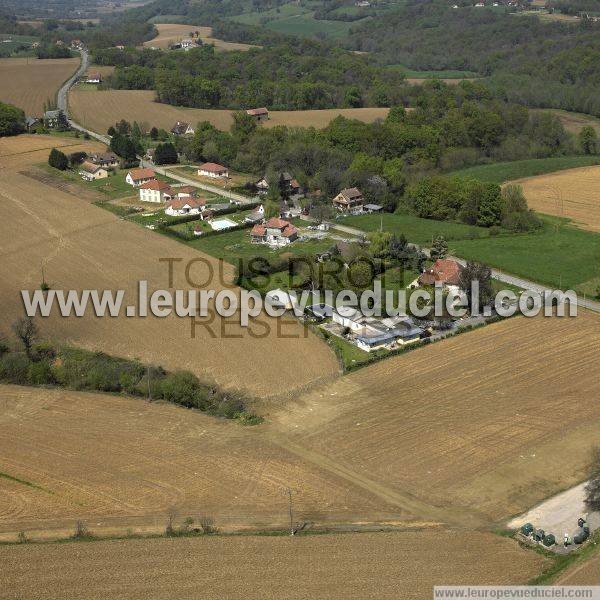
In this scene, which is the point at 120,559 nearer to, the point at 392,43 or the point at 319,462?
the point at 319,462

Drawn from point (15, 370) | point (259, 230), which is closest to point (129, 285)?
point (259, 230)

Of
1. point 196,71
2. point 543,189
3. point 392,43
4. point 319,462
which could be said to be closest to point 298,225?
point 543,189

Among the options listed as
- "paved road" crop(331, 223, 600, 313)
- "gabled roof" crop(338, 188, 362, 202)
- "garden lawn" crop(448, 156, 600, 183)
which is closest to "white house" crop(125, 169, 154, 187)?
"gabled roof" crop(338, 188, 362, 202)

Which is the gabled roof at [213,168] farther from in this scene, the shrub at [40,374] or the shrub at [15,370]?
the shrub at [40,374]

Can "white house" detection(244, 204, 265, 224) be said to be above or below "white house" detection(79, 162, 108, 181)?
below

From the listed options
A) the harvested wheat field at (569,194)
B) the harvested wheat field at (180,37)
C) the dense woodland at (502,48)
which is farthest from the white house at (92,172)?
the harvested wheat field at (180,37)

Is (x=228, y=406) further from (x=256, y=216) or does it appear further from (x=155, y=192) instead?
(x=155, y=192)

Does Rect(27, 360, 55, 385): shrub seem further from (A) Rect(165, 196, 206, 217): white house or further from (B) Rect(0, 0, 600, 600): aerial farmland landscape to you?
(A) Rect(165, 196, 206, 217): white house

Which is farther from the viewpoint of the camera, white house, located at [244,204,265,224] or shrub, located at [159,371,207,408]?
white house, located at [244,204,265,224]
